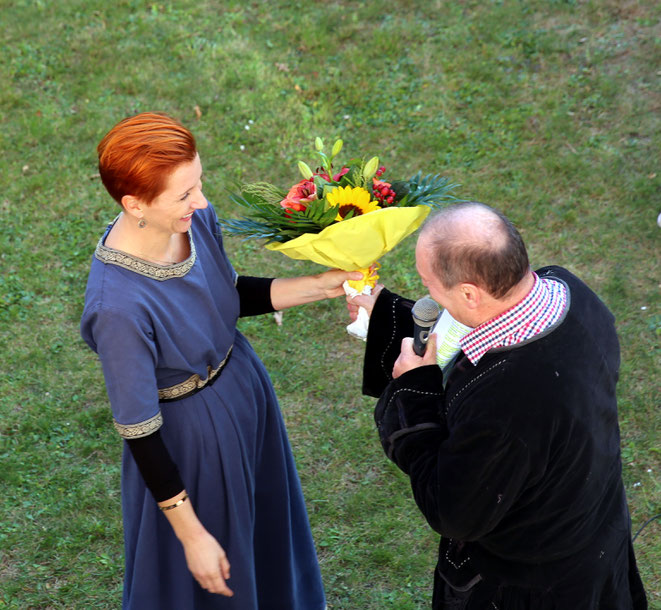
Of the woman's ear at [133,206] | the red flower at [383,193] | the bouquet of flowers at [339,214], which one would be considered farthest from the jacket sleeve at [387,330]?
the woman's ear at [133,206]

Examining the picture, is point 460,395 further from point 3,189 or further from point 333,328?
point 3,189

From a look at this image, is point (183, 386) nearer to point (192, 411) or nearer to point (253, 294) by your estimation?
point (192, 411)

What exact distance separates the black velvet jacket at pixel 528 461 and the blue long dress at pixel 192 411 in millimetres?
681

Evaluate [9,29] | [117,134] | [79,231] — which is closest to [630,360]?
[117,134]

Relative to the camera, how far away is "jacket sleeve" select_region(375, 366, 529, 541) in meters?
2.09

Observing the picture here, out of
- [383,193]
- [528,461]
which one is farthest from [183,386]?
[528,461]

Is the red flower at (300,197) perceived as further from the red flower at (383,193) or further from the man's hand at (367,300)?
the man's hand at (367,300)

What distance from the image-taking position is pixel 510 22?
785 cm

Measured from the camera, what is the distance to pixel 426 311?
8.81 ft

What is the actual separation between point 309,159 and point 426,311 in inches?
178

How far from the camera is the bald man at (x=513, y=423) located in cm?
211

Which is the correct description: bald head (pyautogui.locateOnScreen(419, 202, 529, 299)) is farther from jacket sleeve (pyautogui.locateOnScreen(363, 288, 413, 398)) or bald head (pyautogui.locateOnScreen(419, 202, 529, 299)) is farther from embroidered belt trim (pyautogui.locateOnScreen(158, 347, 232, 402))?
→ embroidered belt trim (pyautogui.locateOnScreen(158, 347, 232, 402))

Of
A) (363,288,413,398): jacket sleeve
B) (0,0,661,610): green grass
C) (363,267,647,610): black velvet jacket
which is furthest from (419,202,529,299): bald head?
(0,0,661,610): green grass

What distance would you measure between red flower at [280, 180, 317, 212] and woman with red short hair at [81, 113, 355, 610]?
0.30 meters
